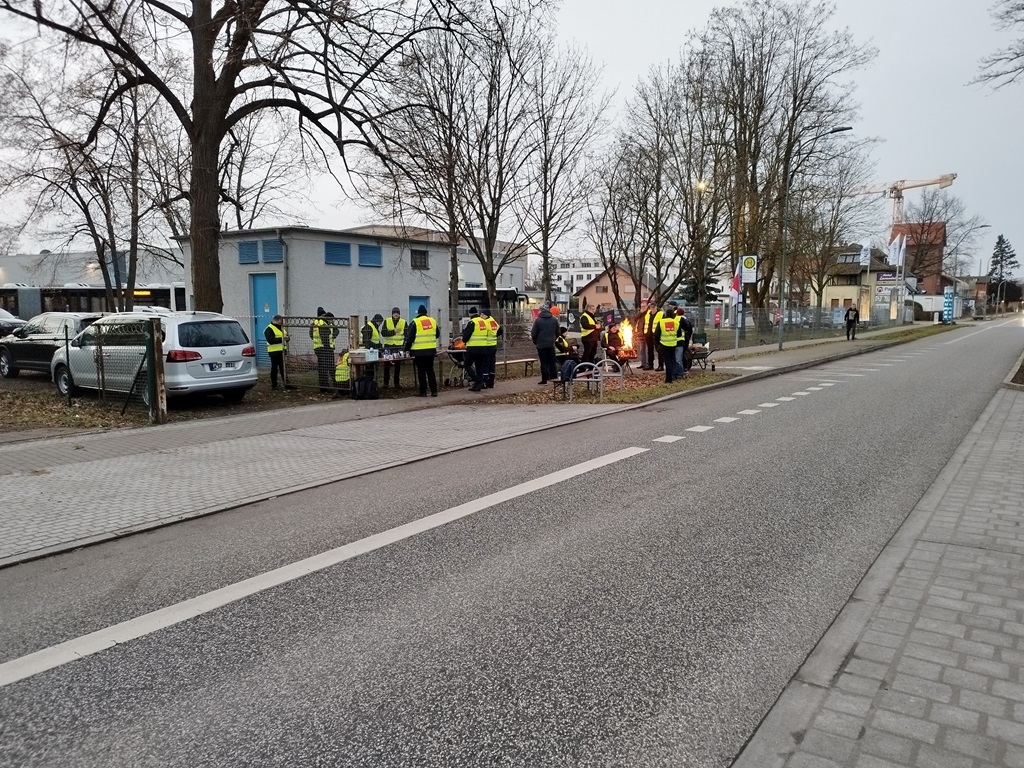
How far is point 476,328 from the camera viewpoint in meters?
14.7

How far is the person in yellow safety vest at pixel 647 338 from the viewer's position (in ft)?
62.0

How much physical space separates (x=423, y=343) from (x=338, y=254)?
10541 mm

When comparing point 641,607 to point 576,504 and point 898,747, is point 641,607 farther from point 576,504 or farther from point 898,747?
point 576,504

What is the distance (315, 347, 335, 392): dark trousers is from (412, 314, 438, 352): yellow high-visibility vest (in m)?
2.02

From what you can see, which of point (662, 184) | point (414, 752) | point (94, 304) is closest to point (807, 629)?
point (414, 752)

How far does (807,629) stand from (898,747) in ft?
3.51

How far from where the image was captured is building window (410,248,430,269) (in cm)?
2597

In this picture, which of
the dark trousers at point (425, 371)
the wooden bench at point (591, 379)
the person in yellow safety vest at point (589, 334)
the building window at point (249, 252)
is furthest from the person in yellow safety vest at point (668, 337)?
the building window at point (249, 252)

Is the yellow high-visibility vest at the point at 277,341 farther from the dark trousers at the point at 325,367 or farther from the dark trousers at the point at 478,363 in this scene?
the dark trousers at the point at 478,363

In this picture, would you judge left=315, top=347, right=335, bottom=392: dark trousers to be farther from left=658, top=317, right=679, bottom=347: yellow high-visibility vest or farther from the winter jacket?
left=658, top=317, right=679, bottom=347: yellow high-visibility vest

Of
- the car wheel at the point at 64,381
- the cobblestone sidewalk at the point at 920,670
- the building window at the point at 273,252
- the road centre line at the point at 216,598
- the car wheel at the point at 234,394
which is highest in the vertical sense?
the building window at the point at 273,252

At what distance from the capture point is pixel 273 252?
71.9 feet

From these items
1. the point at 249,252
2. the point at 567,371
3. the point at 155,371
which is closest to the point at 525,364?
the point at 567,371

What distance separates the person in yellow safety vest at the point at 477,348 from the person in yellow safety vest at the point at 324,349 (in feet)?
9.56
